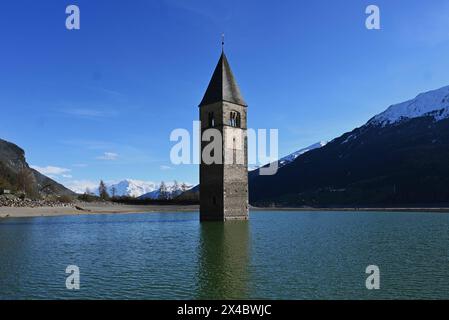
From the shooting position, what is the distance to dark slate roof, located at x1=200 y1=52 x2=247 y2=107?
217 ft

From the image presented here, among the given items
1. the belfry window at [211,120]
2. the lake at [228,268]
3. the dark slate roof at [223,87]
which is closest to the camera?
the lake at [228,268]

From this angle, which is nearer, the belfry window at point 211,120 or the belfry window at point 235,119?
the belfry window at point 211,120

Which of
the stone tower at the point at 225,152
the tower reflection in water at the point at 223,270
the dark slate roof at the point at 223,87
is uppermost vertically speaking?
the dark slate roof at the point at 223,87

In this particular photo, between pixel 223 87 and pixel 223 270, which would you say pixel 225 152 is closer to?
pixel 223 87

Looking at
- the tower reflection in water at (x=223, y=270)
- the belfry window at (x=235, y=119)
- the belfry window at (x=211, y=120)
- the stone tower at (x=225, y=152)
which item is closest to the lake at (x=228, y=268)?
the tower reflection in water at (x=223, y=270)

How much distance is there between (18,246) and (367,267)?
25.0 meters

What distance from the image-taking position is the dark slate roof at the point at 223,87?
66.2m

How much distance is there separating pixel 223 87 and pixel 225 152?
35.5 feet

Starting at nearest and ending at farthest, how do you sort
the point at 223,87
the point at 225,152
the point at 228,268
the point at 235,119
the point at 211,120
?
the point at 228,268, the point at 225,152, the point at 223,87, the point at 211,120, the point at 235,119

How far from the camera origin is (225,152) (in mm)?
63906

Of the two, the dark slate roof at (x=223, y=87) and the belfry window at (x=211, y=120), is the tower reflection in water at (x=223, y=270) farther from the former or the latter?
the dark slate roof at (x=223, y=87)

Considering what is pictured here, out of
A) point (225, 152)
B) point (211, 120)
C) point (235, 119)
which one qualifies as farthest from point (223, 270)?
point (235, 119)

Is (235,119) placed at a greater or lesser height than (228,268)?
greater

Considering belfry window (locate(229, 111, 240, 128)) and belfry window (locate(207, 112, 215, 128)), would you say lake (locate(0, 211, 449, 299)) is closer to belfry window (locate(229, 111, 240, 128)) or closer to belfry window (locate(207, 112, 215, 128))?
belfry window (locate(207, 112, 215, 128))
